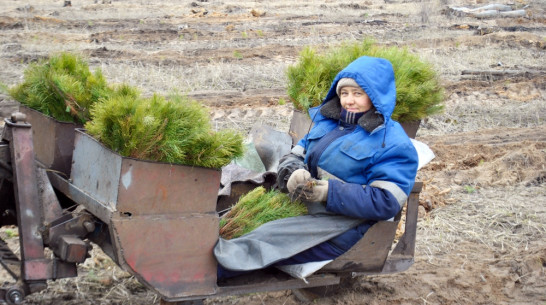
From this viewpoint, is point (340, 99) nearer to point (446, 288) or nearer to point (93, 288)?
point (446, 288)

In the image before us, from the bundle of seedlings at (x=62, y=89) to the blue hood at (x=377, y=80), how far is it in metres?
1.45

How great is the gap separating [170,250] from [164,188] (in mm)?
348

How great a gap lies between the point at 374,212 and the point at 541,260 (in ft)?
7.64

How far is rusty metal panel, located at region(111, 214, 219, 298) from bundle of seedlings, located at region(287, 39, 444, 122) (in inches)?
67.6

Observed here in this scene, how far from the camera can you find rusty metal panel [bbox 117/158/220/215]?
3.33 metres

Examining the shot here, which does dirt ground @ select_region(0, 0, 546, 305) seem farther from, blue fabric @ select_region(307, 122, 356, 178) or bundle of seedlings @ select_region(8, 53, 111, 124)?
blue fabric @ select_region(307, 122, 356, 178)


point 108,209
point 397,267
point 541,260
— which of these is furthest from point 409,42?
point 108,209

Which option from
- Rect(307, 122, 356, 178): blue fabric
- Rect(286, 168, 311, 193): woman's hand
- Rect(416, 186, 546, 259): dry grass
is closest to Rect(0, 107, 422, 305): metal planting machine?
Rect(286, 168, 311, 193): woman's hand

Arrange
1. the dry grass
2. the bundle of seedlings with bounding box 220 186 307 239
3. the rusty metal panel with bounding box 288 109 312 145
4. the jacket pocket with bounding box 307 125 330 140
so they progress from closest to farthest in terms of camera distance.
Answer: the bundle of seedlings with bounding box 220 186 307 239, the jacket pocket with bounding box 307 125 330 140, the rusty metal panel with bounding box 288 109 312 145, the dry grass

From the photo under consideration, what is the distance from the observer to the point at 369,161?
12.8ft

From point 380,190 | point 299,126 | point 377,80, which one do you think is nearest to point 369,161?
point 380,190

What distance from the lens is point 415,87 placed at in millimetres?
4910


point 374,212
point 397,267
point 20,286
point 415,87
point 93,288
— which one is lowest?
point 93,288

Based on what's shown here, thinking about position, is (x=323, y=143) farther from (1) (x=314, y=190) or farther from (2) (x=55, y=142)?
(2) (x=55, y=142)
